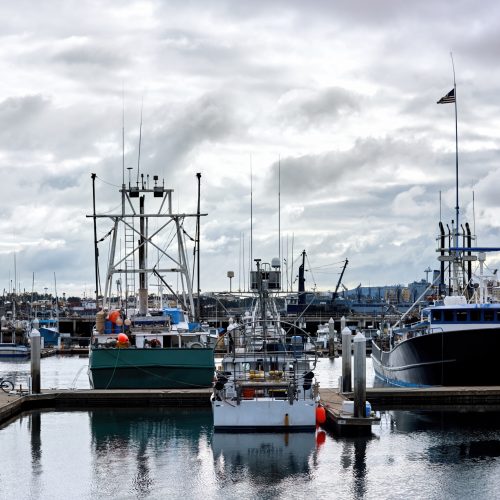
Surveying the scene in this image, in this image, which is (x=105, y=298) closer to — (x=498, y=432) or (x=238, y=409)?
(x=238, y=409)

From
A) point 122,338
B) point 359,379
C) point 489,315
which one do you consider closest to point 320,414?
point 359,379

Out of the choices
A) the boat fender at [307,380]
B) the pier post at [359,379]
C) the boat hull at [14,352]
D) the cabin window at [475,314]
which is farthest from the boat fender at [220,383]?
the boat hull at [14,352]

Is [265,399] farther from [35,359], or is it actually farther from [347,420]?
[35,359]

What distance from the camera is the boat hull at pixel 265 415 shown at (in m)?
36.3

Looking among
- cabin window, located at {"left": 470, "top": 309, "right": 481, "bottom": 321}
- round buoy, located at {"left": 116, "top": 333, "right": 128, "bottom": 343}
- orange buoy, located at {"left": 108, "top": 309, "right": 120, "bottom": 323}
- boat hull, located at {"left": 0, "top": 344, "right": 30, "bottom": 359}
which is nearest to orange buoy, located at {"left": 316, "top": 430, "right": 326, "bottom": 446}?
round buoy, located at {"left": 116, "top": 333, "right": 128, "bottom": 343}

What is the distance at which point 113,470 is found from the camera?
32.2 metres

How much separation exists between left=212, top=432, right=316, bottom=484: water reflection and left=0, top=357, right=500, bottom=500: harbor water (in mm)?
43

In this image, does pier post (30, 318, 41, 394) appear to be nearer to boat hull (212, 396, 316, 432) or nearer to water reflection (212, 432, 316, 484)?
water reflection (212, 432, 316, 484)

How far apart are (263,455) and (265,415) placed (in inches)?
98.9

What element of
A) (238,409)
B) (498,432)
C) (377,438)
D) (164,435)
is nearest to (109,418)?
(164,435)

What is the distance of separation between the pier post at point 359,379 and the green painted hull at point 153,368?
11.3 metres

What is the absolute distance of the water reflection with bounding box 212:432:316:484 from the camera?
31.5 m

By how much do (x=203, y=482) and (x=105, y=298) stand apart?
23.4 m

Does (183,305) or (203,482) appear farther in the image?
(183,305)
